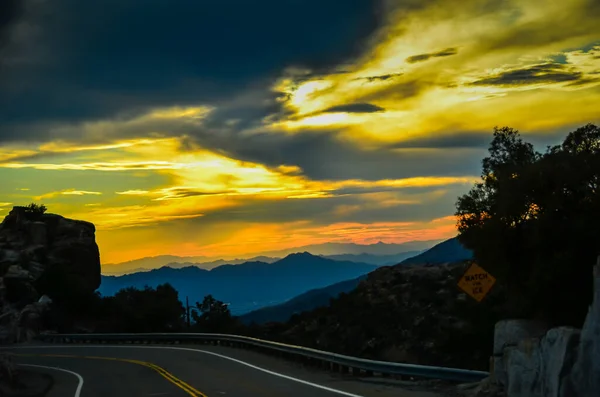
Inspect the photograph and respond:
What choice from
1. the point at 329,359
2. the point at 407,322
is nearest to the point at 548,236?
the point at 329,359

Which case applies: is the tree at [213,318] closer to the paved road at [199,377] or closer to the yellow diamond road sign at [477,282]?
the paved road at [199,377]

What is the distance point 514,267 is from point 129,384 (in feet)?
45.1

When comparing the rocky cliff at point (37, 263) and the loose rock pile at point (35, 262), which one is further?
the rocky cliff at point (37, 263)

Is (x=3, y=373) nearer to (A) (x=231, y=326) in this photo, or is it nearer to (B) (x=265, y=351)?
(B) (x=265, y=351)

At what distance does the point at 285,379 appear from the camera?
2247 cm

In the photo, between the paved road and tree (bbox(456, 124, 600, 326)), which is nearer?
the paved road

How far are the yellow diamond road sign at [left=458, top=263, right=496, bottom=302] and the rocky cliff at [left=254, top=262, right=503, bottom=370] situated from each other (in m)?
20.6

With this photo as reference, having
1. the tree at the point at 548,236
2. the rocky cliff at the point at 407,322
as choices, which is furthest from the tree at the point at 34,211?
the tree at the point at 548,236

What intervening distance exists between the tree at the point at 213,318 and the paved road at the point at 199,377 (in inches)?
1522

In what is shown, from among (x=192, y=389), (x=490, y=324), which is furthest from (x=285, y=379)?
(x=490, y=324)

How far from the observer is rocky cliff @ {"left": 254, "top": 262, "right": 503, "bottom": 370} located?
44.8 metres

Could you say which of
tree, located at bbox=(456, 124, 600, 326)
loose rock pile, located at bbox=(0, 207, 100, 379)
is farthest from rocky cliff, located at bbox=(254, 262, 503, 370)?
loose rock pile, located at bbox=(0, 207, 100, 379)

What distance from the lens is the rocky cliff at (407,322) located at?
44.8 m

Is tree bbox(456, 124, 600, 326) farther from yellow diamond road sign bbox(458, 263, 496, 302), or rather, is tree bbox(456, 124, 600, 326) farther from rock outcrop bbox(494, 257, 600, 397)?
rock outcrop bbox(494, 257, 600, 397)
